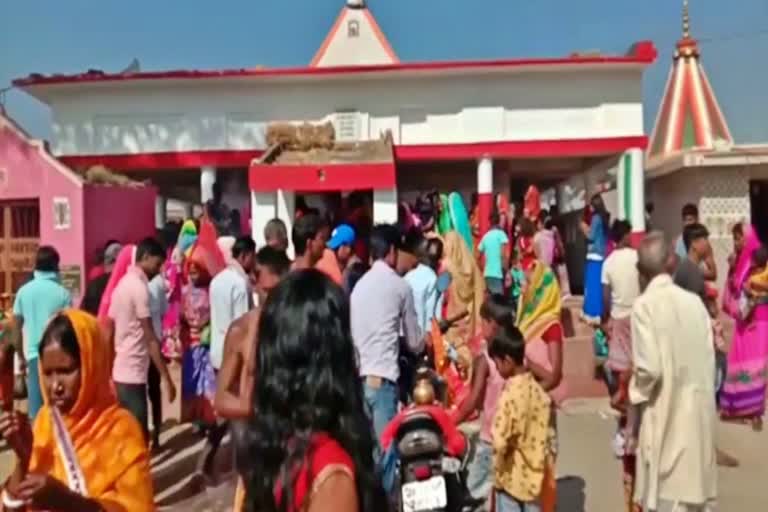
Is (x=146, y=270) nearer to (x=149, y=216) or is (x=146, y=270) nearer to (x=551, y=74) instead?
(x=149, y=216)

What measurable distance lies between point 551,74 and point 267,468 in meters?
17.5

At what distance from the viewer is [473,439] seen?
8.20m

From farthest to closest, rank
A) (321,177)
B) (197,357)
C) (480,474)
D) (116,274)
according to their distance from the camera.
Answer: (321,177) < (197,357) < (116,274) < (480,474)

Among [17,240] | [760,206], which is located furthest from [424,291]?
[760,206]

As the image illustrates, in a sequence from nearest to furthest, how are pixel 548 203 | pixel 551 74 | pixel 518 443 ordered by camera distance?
pixel 518 443, pixel 551 74, pixel 548 203

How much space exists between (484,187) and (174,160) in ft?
18.1

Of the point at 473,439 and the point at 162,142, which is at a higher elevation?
the point at 162,142

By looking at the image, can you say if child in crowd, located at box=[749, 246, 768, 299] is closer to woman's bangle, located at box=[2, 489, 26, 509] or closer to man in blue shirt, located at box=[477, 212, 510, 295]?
man in blue shirt, located at box=[477, 212, 510, 295]

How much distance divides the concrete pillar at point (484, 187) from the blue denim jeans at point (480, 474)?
12.3 meters

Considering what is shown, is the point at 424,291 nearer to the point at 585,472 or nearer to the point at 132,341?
the point at 585,472

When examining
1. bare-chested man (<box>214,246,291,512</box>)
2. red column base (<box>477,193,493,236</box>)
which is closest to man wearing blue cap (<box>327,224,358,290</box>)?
bare-chested man (<box>214,246,291,512</box>)

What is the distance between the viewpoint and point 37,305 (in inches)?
312

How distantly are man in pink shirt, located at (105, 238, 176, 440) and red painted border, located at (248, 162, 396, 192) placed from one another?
366 inches

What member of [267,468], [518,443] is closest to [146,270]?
[518,443]
